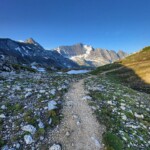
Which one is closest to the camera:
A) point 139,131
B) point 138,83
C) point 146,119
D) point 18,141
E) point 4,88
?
point 18,141

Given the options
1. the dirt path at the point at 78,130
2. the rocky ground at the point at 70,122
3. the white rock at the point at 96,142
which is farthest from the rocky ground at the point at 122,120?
the dirt path at the point at 78,130

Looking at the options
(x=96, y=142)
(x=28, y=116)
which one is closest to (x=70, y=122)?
(x=96, y=142)

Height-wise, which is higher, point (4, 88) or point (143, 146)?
point (4, 88)

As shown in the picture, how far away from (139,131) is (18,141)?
9509 mm

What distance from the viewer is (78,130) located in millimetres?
15203

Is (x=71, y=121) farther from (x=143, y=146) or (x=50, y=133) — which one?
(x=143, y=146)

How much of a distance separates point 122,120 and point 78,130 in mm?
4659

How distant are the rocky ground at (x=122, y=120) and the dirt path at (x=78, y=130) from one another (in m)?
0.67

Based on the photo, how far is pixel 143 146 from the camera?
14.6 metres

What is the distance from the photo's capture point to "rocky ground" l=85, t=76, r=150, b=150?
14445 mm

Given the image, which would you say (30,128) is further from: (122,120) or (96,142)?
(122,120)

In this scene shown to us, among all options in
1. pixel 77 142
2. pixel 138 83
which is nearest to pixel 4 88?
pixel 77 142

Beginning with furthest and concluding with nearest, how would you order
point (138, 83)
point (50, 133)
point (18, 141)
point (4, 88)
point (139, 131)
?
point (138, 83), point (4, 88), point (139, 131), point (50, 133), point (18, 141)

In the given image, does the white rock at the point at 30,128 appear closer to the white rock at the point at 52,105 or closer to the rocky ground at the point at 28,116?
the rocky ground at the point at 28,116
